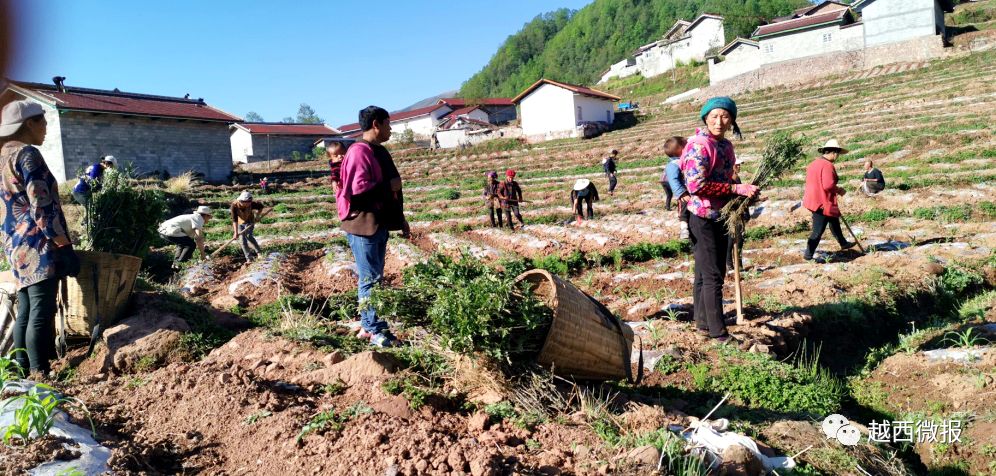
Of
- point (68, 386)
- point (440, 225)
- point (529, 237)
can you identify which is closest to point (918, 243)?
point (529, 237)

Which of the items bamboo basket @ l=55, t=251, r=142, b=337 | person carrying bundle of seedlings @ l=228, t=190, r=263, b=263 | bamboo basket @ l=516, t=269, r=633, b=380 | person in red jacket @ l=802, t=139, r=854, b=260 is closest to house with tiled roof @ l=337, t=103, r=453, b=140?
person carrying bundle of seedlings @ l=228, t=190, r=263, b=263

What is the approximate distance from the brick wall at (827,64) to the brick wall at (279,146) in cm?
2814

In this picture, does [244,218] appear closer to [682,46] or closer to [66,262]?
[66,262]

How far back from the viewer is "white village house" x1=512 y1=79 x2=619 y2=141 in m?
38.2

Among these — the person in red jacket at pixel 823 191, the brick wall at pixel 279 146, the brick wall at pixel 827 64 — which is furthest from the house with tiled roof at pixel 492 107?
the person in red jacket at pixel 823 191

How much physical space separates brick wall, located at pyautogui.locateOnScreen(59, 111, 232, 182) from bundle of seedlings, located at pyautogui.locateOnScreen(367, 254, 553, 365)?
22373 mm

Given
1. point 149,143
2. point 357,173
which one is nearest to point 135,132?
point 149,143

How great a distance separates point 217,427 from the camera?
10.4ft

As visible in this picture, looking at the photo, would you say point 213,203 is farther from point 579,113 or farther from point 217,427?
point 579,113

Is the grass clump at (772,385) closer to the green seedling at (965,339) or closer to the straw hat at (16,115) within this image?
the green seedling at (965,339)

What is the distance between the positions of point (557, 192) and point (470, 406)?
17.9 meters

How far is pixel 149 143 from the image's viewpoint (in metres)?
26.8

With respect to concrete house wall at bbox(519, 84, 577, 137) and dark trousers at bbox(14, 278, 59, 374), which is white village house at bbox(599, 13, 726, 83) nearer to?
concrete house wall at bbox(519, 84, 577, 137)

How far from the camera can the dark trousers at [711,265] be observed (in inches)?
195
